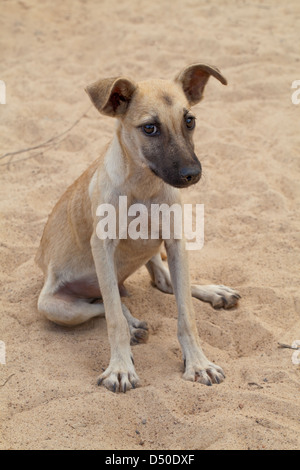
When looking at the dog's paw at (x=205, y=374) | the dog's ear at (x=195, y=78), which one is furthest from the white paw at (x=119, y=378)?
the dog's ear at (x=195, y=78)

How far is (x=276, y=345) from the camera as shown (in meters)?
4.00

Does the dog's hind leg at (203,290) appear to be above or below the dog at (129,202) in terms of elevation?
below

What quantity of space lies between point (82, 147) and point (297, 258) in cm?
281

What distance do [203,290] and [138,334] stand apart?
2.43 ft

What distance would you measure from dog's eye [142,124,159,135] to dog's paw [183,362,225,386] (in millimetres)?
1442

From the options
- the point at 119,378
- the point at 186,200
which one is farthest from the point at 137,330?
the point at 186,200

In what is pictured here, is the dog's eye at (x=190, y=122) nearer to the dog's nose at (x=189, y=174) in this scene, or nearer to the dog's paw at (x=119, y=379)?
the dog's nose at (x=189, y=174)

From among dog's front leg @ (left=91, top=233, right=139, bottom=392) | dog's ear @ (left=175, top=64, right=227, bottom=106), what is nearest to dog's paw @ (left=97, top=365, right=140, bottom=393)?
dog's front leg @ (left=91, top=233, right=139, bottom=392)

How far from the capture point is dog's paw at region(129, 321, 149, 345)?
4.12 meters

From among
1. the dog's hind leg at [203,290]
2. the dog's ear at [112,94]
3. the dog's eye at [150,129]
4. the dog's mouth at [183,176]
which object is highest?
the dog's ear at [112,94]

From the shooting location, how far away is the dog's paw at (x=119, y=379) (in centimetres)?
354

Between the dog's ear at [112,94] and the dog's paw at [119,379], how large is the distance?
1.59 metres

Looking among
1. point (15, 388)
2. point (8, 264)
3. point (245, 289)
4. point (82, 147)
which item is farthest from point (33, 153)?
point (15, 388)

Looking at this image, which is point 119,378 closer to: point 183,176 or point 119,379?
point 119,379
